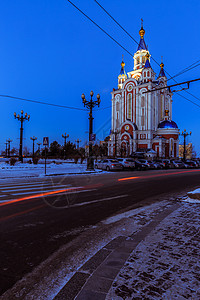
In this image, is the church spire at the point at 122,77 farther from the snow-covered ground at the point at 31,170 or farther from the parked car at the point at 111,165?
the snow-covered ground at the point at 31,170

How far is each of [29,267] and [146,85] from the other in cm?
6939

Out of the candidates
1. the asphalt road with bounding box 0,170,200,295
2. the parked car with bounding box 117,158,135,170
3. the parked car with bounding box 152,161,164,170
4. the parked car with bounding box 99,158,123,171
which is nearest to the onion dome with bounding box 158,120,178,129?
the parked car with bounding box 152,161,164,170

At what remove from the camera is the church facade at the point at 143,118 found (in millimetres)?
64625

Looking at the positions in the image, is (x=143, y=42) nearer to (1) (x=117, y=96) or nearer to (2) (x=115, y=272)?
(1) (x=117, y=96)

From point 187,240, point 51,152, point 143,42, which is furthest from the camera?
point 51,152

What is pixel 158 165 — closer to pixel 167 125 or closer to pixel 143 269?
pixel 143 269

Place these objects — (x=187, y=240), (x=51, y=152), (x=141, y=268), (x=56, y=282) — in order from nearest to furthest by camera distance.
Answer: (x=56, y=282), (x=141, y=268), (x=187, y=240), (x=51, y=152)

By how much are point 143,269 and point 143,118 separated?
66999mm

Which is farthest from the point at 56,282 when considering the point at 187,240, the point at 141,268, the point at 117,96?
the point at 117,96

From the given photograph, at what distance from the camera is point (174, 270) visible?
267 centimetres

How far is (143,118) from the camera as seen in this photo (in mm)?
67188

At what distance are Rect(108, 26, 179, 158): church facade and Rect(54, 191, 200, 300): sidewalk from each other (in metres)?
57.6

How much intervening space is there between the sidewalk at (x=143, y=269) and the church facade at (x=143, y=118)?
5763cm

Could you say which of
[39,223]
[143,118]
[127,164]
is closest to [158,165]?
[127,164]
